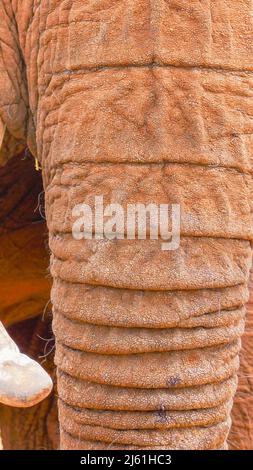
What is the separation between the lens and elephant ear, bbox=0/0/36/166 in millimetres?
1903

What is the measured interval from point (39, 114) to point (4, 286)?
0.88 meters

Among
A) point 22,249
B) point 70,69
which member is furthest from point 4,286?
point 70,69

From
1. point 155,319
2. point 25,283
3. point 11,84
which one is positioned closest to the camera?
point 155,319

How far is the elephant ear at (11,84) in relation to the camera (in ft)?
6.24

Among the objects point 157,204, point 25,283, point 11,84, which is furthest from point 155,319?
point 25,283

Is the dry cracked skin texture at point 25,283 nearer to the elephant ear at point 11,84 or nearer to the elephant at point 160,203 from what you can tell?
the elephant ear at point 11,84

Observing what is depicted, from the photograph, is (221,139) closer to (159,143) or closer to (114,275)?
(159,143)

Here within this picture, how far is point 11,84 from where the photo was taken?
192cm

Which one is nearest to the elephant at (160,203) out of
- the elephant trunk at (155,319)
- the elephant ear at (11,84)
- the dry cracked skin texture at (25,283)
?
the elephant trunk at (155,319)

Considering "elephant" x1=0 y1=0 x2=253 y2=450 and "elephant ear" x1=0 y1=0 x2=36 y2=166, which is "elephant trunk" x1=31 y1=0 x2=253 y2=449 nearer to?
"elephant" x1=0 y1=0 x2=253 y2=450

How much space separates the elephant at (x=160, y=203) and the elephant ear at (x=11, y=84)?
0.25 meters

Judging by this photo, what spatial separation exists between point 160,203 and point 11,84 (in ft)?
1.49

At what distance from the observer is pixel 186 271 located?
159 cm

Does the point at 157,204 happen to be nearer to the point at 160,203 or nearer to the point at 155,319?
the point at 160,203
